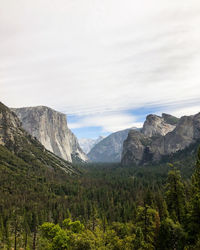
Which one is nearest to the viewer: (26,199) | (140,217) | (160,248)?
(160,248)

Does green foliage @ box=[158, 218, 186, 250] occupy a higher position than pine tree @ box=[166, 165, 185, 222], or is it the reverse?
pine tree @ box=[166, 165, 185, 222]

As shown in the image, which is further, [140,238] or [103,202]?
Answer: [103,202]

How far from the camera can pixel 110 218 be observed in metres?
107

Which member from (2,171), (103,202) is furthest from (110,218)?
(2,171)

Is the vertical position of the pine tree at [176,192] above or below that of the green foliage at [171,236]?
above

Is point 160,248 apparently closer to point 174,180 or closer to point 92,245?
point 174,180

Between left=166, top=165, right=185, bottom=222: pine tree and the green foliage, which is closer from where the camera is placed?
the green foliage

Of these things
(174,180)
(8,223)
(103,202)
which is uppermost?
(174,180)

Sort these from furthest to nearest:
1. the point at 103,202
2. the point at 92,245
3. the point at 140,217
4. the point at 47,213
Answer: the point at 103,202 → the point at 47,213 → the point at 140,217 → the point at 92,245

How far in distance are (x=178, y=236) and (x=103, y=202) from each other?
11319 cm

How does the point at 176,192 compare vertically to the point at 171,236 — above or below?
above

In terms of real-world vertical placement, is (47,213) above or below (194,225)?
below

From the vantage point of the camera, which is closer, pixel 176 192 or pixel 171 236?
pixel 171 236

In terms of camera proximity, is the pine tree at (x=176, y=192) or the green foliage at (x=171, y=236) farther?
the pine tree at (x=176, y=192)
